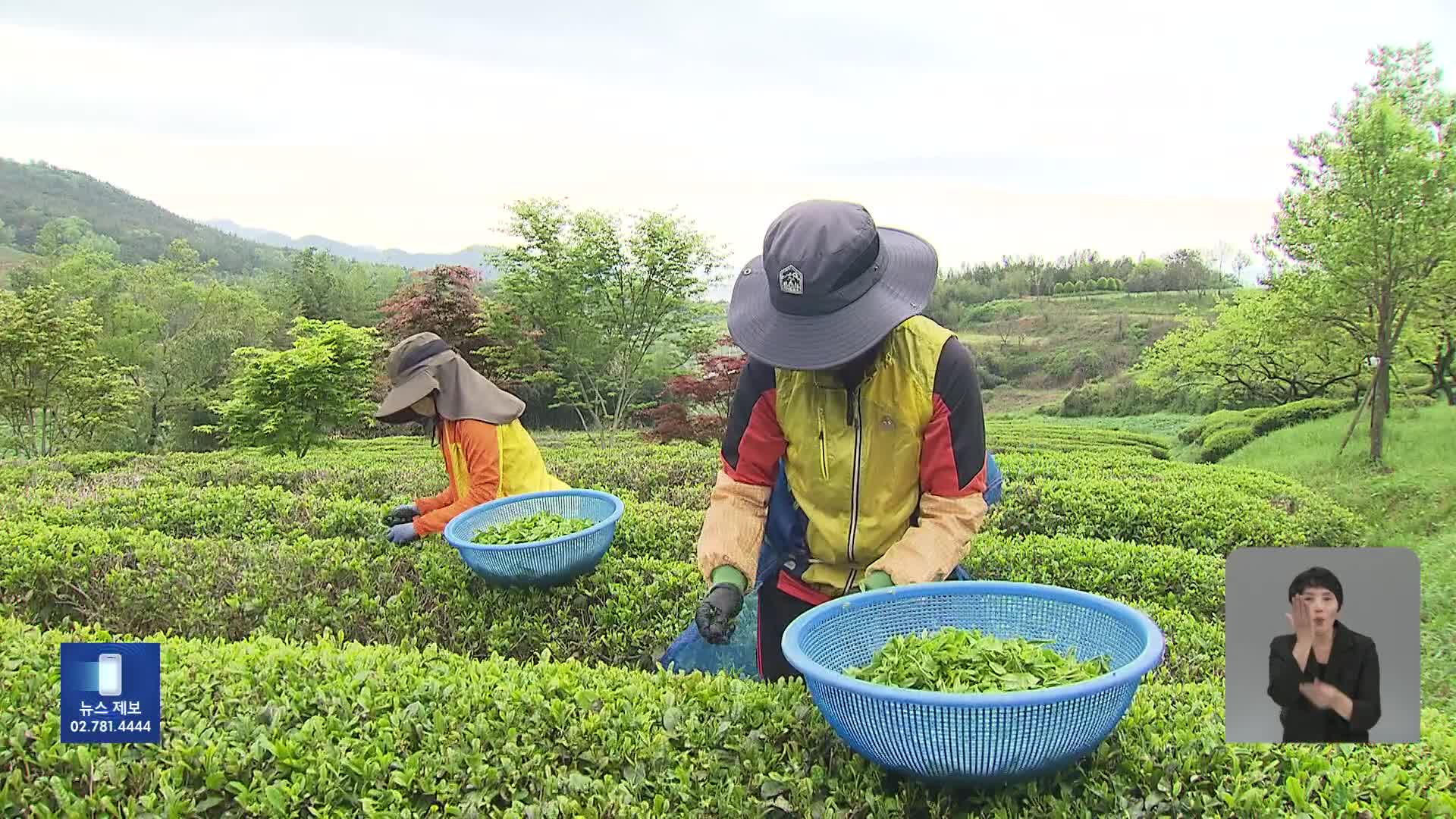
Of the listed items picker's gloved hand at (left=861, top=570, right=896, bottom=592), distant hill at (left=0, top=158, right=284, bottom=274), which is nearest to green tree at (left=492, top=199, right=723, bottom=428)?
picker's gloved hand at (left=861, top=570, right=896, bottom=592)

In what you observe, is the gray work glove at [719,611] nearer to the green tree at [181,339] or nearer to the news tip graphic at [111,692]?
the news tip graphic at [111,692]

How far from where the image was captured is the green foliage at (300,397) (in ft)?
35.4

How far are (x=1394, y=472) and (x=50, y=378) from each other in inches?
554

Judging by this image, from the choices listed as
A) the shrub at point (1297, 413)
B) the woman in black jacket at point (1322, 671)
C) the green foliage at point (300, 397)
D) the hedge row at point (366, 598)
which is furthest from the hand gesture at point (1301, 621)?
the green foliage at point (300, 397)

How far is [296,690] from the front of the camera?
6.72 feet

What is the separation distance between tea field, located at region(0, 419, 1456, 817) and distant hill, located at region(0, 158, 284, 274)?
79.3 ft

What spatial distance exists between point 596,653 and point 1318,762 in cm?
203

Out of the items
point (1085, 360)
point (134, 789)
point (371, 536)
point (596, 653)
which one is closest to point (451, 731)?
point (134, 789)

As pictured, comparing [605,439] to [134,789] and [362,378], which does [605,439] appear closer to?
[362,378]

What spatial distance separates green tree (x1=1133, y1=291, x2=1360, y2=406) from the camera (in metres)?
6.91

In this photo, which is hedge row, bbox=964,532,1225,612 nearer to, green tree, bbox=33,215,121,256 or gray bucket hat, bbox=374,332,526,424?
gray bucket hat, bbox=374,332,526,424

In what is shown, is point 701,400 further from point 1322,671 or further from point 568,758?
point 1322,671

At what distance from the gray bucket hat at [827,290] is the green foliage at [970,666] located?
1.68ft

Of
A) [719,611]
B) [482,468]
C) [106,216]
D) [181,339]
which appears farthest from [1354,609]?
[106,216]
